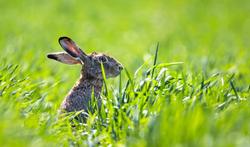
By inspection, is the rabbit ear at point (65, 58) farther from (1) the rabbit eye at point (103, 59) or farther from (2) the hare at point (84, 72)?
(1) the rabbit eye at point (103, 59)

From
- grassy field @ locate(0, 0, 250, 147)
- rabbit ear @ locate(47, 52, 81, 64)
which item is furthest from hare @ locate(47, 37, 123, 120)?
grassy field @ locate(0, 0, 250, 147)

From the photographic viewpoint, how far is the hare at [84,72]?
6.55 m

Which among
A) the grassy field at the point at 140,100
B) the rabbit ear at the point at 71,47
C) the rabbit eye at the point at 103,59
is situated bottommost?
the grassy field at the point at 140,100

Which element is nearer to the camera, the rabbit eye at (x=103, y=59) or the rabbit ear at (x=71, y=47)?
the rabbit ear at (x=71, y=47)

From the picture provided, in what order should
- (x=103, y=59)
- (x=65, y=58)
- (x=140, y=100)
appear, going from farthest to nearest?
1. (x=103, y=59)
2. (x=65, y=58)
3. (x=140, y=100)

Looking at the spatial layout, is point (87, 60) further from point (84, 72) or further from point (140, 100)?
point (140, 100)

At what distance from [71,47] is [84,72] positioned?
1.10 feet

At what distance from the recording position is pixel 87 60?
7.23 meters

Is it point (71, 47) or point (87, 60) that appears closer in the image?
point (71, 47)

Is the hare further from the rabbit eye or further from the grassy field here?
the grassy field

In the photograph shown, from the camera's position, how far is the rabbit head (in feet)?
22.9

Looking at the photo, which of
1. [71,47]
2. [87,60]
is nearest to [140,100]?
[71,47]

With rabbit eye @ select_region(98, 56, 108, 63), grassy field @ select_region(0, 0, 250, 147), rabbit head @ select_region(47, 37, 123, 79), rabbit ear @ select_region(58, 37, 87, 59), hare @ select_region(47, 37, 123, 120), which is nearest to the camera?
grassy field @ select_region(0, 0, 250, 147)

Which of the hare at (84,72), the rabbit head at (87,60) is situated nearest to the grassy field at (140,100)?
the hare at (84,72)
